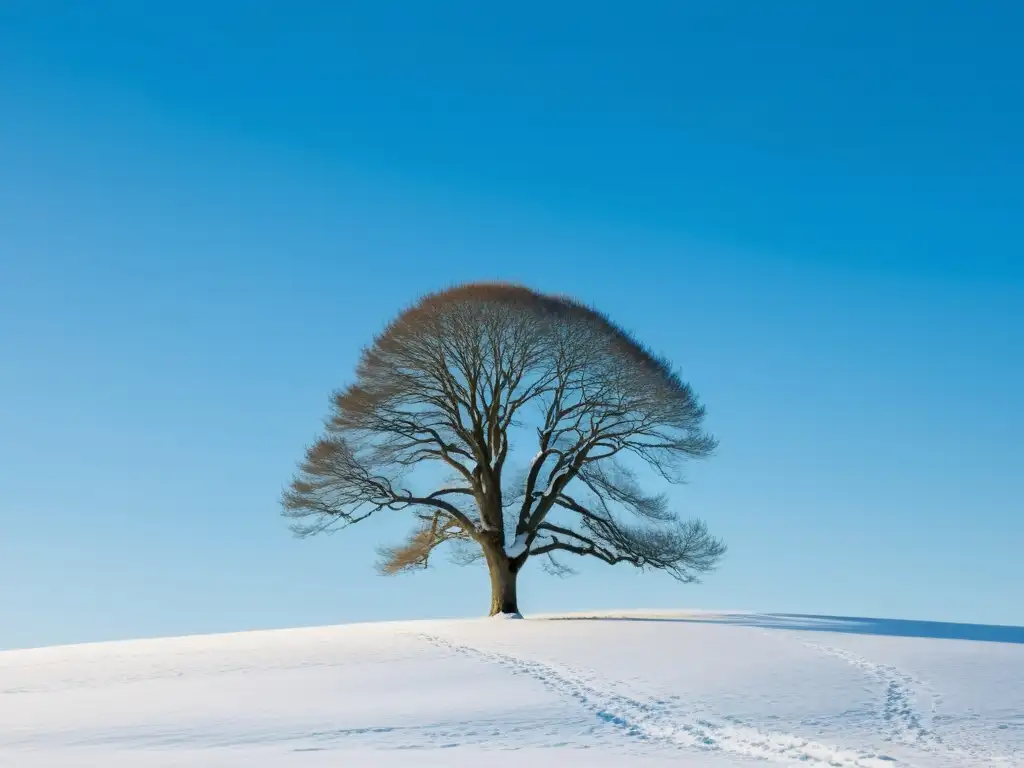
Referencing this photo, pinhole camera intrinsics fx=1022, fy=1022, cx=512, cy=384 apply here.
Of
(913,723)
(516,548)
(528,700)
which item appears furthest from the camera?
(516,548)

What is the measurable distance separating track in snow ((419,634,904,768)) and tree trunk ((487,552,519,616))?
10.4 metres

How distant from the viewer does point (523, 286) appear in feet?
88.8

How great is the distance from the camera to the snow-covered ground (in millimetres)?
10805

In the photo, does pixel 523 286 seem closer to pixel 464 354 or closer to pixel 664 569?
pixel 464 354

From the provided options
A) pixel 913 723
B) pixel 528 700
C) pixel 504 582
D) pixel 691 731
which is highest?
pixel 504 582

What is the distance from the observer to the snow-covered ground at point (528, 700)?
10.8 metres

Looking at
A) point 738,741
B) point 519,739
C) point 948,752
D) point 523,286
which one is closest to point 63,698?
point 519,739

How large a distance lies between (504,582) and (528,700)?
1248 cm

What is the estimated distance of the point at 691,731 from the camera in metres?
11.9

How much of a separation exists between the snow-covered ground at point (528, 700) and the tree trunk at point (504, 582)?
4.02 meters

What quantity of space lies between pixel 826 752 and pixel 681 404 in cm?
1687

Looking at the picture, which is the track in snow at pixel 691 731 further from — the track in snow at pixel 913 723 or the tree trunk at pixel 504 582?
the tree trunk at pixel 504 582

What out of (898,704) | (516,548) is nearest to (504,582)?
(516,548)

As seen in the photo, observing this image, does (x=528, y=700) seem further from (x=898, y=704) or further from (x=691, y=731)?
(x=898, y=704)
